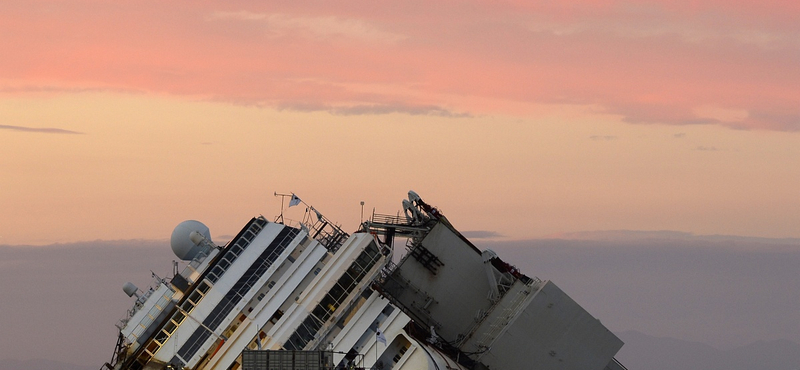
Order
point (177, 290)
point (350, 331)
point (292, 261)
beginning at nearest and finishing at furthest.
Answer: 1. point (350, 331)
2. point (292, 261)
3. point (177, 290)

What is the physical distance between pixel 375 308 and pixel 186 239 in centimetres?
3237

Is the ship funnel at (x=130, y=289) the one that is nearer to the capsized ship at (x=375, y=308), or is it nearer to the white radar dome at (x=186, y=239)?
the white radar dome at (x=186, y=239)

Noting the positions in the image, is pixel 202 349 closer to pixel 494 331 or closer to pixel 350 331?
pixel 350 331

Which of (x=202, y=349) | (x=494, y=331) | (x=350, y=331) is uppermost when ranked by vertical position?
(x=494, y=331)

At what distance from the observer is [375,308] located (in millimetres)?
109562

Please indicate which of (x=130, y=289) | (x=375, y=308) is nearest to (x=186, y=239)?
(x=130, y=289)

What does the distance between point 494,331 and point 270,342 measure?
16.9m

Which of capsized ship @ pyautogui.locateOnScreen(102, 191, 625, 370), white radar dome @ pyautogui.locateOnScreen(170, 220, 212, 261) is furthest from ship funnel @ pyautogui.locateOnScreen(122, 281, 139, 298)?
capsized ship @ pyautogui.locateOnScreen(102, 191, 625, 370)

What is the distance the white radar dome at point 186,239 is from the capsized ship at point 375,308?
15.1 m

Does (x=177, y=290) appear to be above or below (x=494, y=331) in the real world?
below

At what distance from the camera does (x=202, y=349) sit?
11138 centimetres

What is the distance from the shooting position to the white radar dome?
136625mm

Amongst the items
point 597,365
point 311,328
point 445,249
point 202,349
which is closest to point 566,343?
point 597,365

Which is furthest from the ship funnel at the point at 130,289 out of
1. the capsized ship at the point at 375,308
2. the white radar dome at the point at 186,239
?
the capsized ship at the point at 375,308
